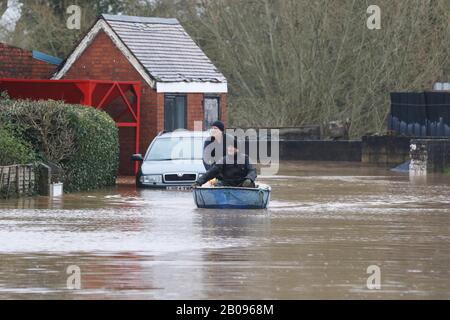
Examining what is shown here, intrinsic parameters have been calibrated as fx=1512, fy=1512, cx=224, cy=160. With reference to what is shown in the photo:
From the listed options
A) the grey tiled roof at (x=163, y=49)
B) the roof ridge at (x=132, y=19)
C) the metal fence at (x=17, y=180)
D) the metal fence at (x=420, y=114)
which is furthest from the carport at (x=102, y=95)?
the metal fence at (x=420, y=114)

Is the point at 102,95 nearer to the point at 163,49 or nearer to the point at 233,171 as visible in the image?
the point at 163,49

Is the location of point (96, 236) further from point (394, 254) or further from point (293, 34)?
point (293, 34)

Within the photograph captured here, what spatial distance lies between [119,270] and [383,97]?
1482 inches

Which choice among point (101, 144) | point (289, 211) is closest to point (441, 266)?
point (289, 211)

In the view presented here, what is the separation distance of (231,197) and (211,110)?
16844mm

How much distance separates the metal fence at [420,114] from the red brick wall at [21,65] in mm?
12404

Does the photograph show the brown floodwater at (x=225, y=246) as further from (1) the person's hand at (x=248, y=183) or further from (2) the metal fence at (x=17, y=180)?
(1) the person's hand at (x=248, y=183)

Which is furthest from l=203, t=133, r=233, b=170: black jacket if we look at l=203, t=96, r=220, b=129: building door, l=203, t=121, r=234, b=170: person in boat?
l=203, t=96, r=220, b=129: building door

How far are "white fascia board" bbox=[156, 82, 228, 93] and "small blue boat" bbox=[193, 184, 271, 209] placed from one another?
13.7 metres

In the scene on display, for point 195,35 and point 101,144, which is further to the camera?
point 195,35

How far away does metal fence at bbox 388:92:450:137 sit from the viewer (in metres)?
48.6

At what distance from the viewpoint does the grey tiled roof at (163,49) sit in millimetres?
41531

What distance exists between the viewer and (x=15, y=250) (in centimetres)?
1967
